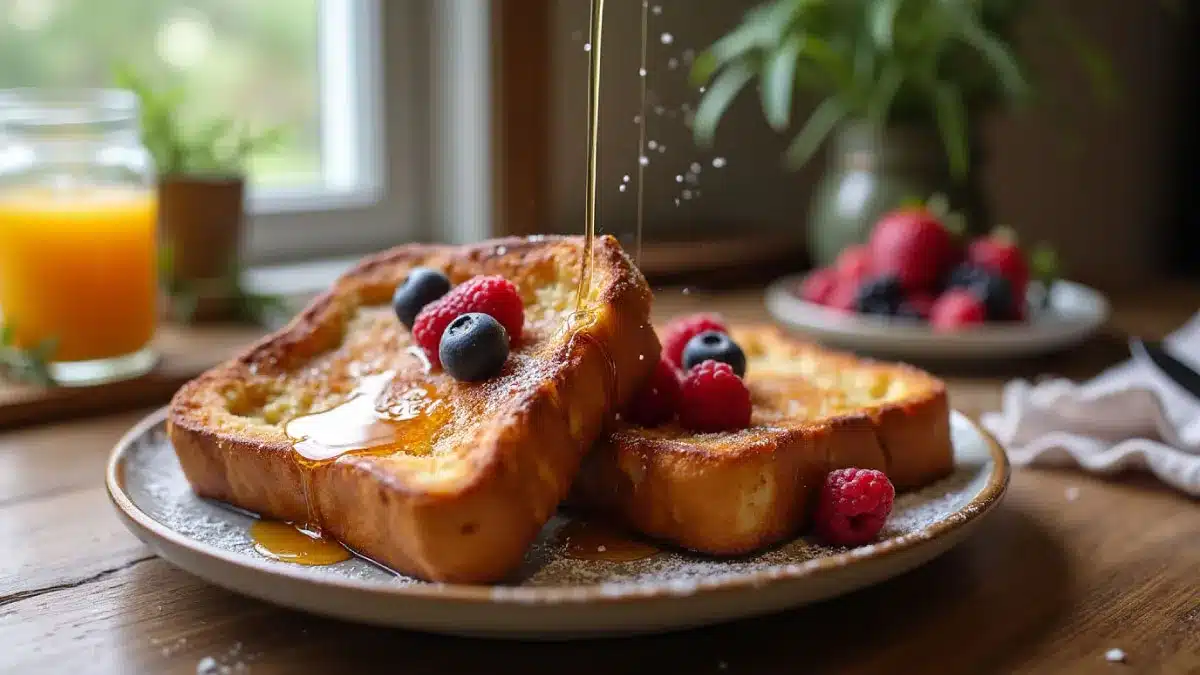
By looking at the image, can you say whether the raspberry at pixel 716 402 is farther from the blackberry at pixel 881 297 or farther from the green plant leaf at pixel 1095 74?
the green plant leaf at pixel 1095 74

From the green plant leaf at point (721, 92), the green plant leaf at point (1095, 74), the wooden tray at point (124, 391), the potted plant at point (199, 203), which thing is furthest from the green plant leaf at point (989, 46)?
the wooden tray at point (124, 391)

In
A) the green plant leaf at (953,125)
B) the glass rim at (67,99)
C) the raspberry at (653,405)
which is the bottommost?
the raspberry at (653,405)

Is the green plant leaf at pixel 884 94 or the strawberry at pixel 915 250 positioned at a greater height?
the green plant leaf at pixel 884 94

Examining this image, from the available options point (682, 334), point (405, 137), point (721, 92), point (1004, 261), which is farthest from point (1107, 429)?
point (405, 137)

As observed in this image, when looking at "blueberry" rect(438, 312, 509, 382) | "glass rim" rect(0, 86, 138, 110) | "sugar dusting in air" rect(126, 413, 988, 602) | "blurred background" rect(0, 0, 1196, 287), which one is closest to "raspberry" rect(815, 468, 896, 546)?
"sugar dusting in air" rect(126, 413, 988, 602)

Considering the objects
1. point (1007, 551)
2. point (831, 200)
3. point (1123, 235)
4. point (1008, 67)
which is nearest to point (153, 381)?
point (1007, 551)

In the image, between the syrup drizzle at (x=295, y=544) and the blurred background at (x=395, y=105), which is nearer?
the syrup drizzle at (x=295, y=544)

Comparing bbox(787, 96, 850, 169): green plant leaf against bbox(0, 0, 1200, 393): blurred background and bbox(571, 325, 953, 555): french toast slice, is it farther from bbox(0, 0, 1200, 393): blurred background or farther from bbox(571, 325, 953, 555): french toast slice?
bbox(571, 325, 953, 555): french toast slice

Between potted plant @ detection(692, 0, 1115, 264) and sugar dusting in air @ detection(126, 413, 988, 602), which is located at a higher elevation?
potted plant @ detection(692, 0, 1115, 264)
